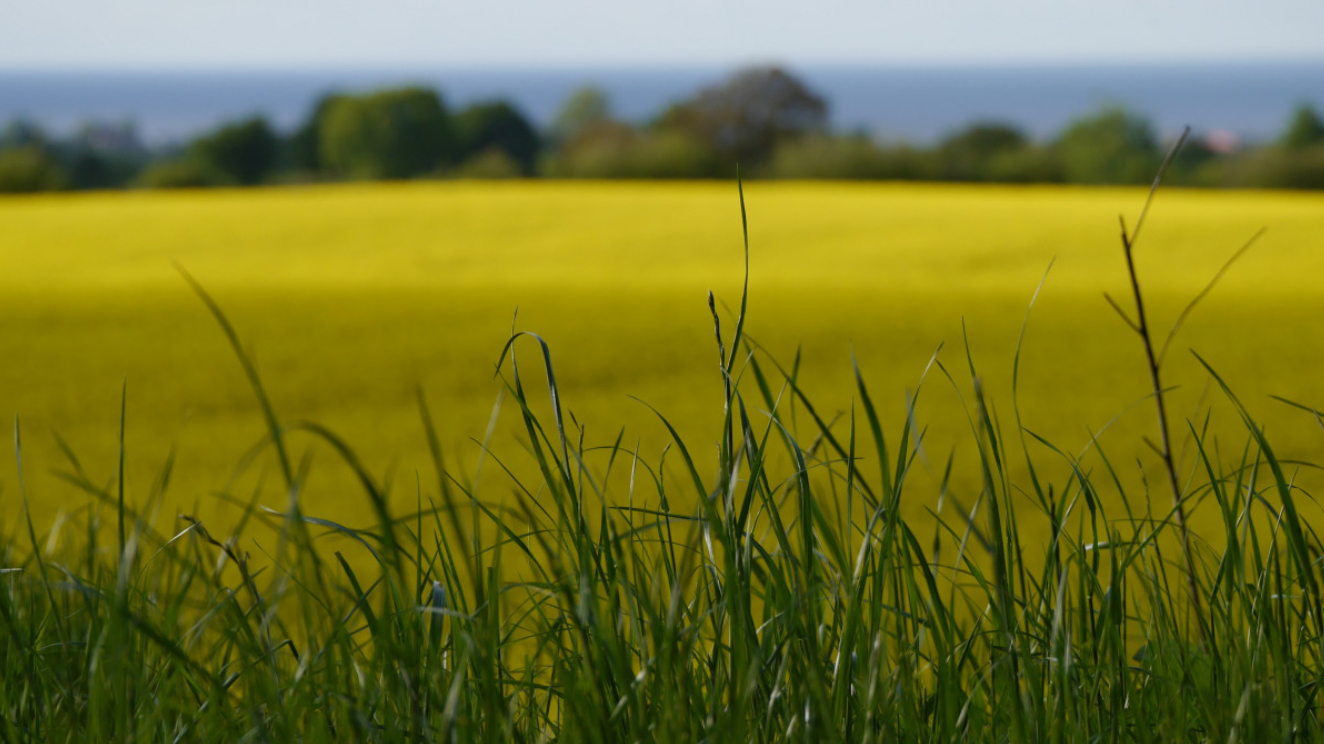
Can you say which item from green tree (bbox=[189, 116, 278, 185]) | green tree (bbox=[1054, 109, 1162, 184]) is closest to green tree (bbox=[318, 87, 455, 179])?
green tree (bbox=[189, 116, 278, 185])

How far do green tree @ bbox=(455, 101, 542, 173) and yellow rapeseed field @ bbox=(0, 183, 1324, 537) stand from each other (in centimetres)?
919

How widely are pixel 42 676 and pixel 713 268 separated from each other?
473 centimetres

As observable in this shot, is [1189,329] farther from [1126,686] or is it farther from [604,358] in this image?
[1126,686]

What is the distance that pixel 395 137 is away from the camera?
15.3 metres

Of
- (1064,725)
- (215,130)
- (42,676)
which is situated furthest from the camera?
(215,130)

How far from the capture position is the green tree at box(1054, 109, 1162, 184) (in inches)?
529

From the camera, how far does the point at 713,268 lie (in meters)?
5.30

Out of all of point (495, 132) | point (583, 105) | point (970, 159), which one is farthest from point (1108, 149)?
point (583, 105)

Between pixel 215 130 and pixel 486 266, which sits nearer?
pixel 486 266

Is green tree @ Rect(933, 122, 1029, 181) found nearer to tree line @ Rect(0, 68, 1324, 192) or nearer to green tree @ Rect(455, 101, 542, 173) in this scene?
tree line @ Rect(0, 68, 1324, 192)

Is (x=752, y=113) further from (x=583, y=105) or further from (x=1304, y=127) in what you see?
(x=1304, y=127)

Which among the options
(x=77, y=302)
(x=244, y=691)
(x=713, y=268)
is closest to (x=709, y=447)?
(x=244, y=691)

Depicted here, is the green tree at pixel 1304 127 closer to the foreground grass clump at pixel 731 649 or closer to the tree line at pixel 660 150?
the tree line at pixel 660 150

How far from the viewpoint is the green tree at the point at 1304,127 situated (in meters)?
12.8
